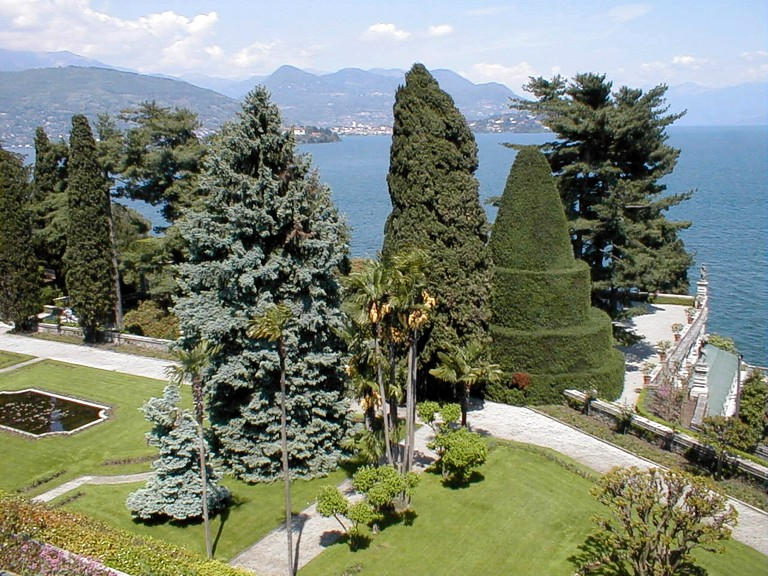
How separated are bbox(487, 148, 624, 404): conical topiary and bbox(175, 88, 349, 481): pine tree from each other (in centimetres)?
778

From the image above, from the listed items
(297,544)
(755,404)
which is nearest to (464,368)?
(297,544)

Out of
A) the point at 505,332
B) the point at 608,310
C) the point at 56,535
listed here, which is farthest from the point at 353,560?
the point at 608,310

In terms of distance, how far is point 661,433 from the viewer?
21391 mm

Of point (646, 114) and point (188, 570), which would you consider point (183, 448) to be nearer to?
point (188, 570)

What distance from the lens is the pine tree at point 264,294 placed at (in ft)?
62.5

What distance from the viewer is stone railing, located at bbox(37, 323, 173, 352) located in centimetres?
3338

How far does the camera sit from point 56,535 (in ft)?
43.6

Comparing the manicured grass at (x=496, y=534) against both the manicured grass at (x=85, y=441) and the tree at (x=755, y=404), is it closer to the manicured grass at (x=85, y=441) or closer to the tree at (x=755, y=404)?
the tree at (x=755, y=404)

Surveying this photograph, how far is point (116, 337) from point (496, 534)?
24.6 m

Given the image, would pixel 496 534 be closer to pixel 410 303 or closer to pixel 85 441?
pixel 410 303

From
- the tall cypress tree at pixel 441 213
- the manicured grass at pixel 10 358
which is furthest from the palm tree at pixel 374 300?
the manicured grass at pixel 10 358

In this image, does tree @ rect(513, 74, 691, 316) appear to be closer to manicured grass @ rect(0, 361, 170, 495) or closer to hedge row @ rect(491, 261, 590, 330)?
hedge row @ rect(491, 261, 590, 330)

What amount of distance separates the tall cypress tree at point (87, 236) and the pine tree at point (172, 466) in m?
→ 18.5

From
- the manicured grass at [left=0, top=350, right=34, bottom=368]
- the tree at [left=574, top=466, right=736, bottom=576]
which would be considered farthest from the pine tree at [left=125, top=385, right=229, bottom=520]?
the manicured grass at [left=0, top=350, right=34, bottom=368]
